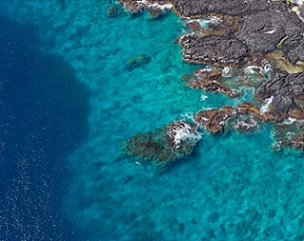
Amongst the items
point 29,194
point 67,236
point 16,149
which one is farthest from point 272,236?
point 16,149

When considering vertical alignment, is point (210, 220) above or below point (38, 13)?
below

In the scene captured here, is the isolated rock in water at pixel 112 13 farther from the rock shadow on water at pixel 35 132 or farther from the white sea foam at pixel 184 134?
the white sea foam at pixel 184 134

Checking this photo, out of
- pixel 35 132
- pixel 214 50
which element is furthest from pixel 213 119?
pixel 35 132

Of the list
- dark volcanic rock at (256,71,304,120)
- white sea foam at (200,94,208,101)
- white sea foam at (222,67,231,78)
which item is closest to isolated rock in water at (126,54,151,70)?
white sea foam at (200,94,208,101)

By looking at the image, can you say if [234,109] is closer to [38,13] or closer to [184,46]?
[184,46]

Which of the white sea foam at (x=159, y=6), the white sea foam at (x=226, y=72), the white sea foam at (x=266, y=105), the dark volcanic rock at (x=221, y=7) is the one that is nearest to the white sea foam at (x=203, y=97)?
the white sea foam at (x=226, y=72)

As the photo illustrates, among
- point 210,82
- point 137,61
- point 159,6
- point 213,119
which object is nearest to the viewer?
point 213,119

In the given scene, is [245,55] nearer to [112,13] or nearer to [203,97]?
[203,97]
